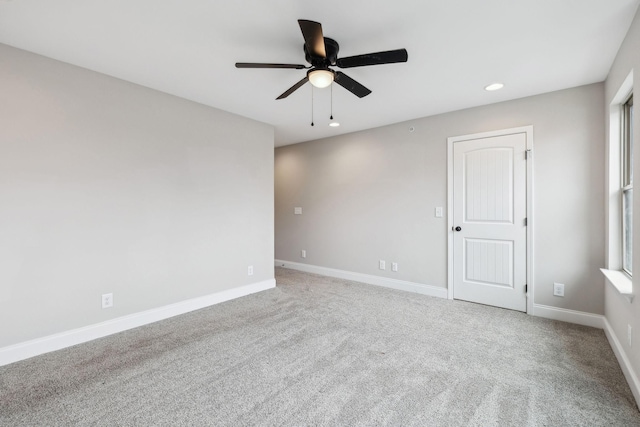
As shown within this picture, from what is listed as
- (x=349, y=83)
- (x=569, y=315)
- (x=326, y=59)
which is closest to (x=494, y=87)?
(x=349, y=83)

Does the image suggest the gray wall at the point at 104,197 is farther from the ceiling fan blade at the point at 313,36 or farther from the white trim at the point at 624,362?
the white trim at the point at 624,362

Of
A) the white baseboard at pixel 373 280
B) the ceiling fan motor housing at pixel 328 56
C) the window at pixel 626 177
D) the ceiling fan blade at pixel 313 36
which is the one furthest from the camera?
the white baseboard at pixel 373 280

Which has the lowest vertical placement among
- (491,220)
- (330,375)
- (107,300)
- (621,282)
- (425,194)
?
(330,375)

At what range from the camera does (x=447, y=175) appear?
381 cm

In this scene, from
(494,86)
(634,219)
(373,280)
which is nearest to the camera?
(634,219)

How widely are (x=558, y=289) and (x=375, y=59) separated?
3.04m

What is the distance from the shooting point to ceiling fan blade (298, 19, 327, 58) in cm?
162

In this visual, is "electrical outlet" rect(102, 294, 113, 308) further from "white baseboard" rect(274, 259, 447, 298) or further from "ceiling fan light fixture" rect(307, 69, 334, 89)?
"white baseboard" rect(274, 259, 447, 298)

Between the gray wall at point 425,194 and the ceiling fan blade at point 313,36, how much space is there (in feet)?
8.24

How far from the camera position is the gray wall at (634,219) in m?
1.85

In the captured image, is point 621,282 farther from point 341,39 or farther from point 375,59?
point 341,39

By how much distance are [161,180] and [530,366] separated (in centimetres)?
372

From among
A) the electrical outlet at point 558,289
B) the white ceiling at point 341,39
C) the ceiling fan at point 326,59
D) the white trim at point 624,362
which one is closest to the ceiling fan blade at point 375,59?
the ceiling fan at point 326,59

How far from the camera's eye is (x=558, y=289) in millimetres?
3109
